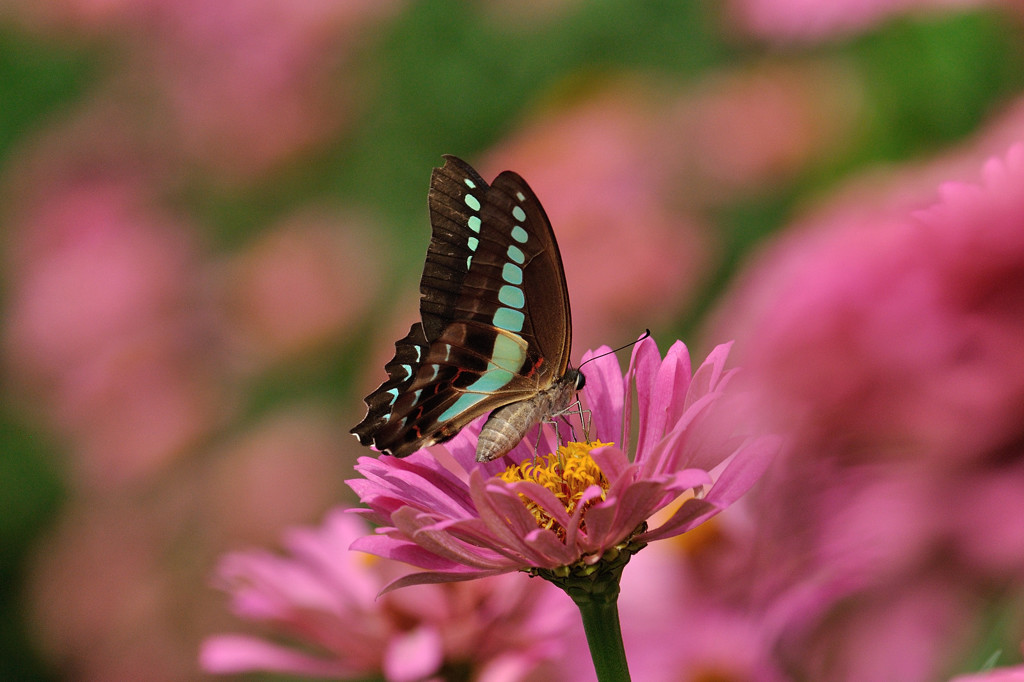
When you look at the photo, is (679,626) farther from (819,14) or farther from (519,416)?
(819,14)

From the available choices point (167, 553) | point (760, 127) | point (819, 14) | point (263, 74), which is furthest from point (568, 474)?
point (263, 74)

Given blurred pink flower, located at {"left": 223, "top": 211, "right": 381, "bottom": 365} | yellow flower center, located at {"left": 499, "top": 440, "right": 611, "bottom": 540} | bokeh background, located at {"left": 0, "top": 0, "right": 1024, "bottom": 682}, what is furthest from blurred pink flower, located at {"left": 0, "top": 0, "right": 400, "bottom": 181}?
yellow flower center, located at {"left": 499, "top": 440, "right": 611, "bottom": 540}

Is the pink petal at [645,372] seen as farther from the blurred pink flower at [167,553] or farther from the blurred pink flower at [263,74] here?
the blurred pink flower at [263,74]

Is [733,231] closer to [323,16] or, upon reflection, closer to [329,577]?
[329,577]

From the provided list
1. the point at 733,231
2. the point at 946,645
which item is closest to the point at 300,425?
the point at 733,231

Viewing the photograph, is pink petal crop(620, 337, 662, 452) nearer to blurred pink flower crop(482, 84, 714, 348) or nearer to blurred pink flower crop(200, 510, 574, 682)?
blurred pink flower crop(200, 510, 574, 682)
